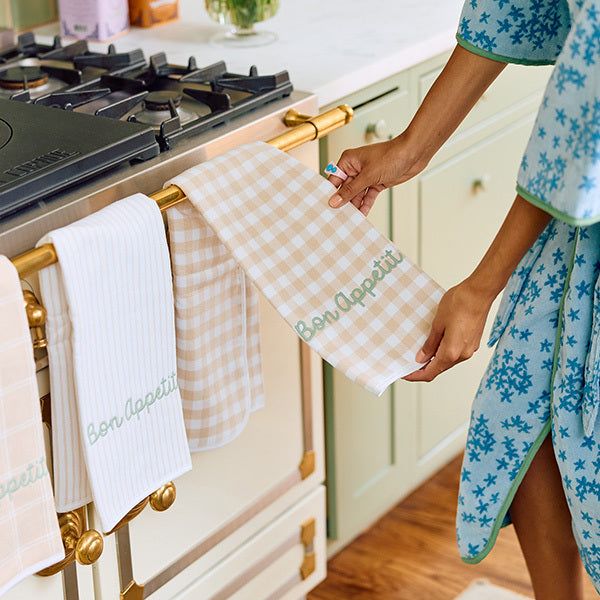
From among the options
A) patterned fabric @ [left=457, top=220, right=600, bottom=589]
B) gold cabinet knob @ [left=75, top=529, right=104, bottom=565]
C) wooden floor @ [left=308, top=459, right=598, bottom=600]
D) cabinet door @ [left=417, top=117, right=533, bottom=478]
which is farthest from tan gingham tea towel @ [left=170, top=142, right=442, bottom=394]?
wooden floor @ [left=308, top=459, right=598, bottom=600]

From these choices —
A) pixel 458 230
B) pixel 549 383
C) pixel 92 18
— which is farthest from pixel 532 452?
pixel 92 18

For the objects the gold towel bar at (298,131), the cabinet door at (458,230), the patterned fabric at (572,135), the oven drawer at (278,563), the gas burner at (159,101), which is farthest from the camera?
the cabinet door at (458,230)

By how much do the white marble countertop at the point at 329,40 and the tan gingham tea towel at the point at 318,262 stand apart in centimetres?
30

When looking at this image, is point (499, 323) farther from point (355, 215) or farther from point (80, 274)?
point (80, 274)

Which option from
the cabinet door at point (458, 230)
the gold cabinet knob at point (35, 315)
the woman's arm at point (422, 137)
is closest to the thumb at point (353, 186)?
the woman's arm at point (422, 137)

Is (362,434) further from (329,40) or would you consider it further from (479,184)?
(329,40)

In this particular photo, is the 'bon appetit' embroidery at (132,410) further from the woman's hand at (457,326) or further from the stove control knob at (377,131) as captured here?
the stove control knob at (377,131)

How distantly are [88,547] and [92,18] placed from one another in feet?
3.15

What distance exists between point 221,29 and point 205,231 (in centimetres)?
74

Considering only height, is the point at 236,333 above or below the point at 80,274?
below

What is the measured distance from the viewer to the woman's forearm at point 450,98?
1377 millimetres

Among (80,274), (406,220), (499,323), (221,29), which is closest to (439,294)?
(499,323)

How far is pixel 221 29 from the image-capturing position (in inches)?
78.1

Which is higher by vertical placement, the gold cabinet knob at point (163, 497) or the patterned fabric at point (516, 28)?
the patterned fabric at point (516, 28)
